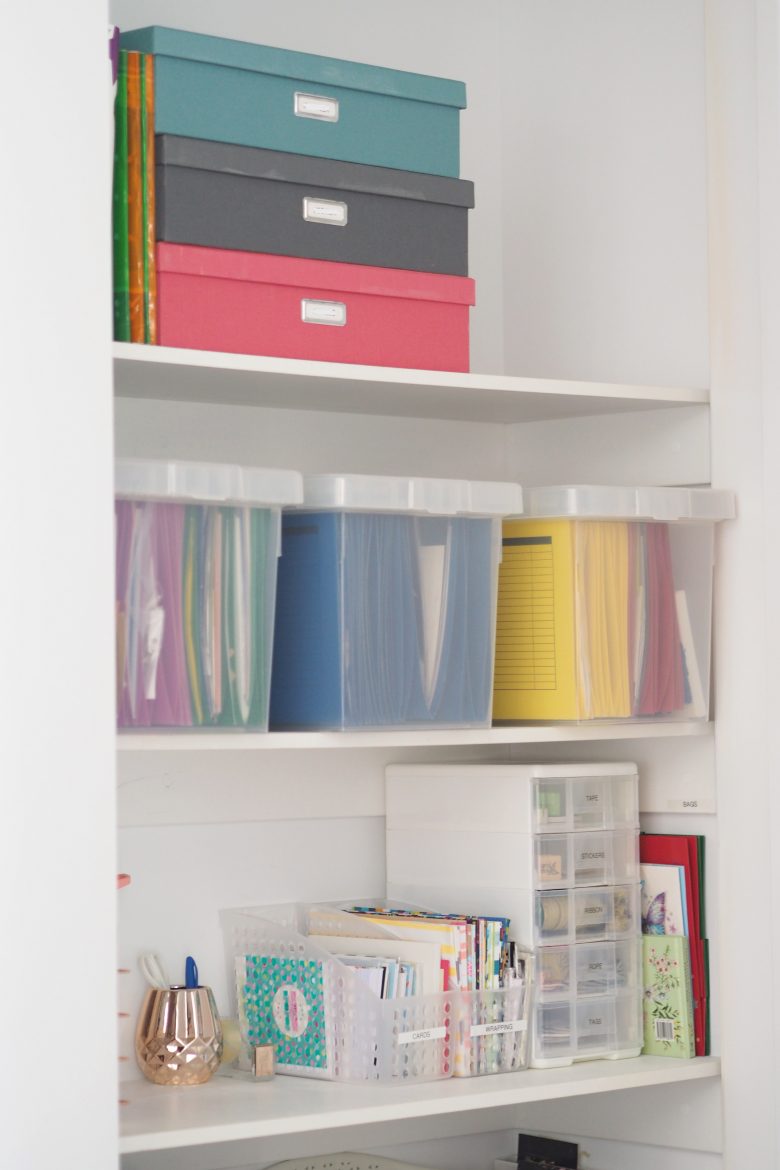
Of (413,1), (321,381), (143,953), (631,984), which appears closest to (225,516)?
(321,381)

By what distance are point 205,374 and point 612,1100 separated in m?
1.12

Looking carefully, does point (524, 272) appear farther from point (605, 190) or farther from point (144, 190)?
point (144, 190)

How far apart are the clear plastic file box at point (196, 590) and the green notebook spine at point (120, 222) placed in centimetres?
16

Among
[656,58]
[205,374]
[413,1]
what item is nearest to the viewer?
[205,374]

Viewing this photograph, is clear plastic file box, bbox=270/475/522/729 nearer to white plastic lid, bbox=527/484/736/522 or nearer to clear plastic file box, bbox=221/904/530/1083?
white plastic lid, bbox=527/484/736/522

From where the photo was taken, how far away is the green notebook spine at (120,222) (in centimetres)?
168

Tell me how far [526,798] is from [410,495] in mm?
429

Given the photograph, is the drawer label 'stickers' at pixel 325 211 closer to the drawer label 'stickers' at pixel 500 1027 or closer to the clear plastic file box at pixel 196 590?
the clear plastic file box at pixel 196 590

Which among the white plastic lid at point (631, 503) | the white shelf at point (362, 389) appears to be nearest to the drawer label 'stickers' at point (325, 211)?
the white shelf at point (362, 389)

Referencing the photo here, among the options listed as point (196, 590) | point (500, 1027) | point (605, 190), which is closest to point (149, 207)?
point (196, 590)

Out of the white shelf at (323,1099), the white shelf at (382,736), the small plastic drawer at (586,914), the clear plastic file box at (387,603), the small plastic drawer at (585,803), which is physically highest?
the clear plastic file box at (387,603)

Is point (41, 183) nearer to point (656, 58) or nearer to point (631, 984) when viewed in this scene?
point (656, 58)

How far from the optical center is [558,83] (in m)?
2.25

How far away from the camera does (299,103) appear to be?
5.86 feet
